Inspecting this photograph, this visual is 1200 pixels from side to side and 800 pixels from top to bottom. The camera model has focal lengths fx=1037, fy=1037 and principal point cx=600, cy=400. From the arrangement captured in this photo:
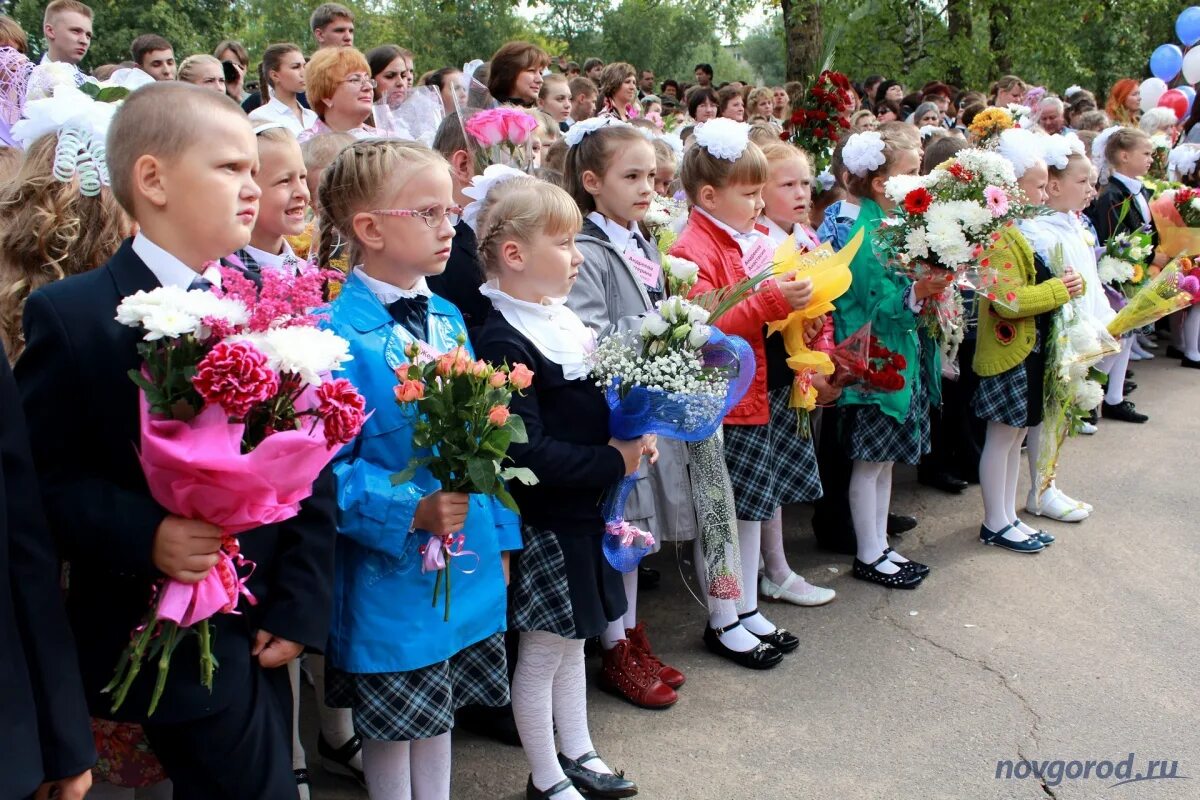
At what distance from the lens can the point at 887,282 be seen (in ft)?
15.5

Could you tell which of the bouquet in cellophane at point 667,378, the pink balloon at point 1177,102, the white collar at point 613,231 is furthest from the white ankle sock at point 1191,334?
the bouquet in cellophane at point 667,378

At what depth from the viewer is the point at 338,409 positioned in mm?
1907

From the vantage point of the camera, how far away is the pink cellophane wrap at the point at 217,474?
1835 mm

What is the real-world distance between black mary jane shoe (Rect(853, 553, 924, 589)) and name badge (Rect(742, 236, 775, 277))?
5.56 feet

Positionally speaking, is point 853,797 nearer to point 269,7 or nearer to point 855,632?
point 855,632

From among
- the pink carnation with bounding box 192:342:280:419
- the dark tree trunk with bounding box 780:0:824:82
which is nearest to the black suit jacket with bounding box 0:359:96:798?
the pink carnation with bounding box 192:342:280:419

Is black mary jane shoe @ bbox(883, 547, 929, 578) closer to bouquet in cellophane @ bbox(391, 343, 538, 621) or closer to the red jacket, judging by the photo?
the red jacket

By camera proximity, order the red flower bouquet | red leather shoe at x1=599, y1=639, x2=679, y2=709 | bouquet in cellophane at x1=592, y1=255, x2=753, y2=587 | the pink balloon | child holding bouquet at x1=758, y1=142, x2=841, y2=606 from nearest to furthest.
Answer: bouquet in cellophane at x1=592, y1=255, x2=753, y2=587
red leather shoe at x1=599, y1=639, x2=679, y2=709
child holding bouquet at x1=758, y1=142, x2=841, y2=606
the red flower bouquet
the pink balloon

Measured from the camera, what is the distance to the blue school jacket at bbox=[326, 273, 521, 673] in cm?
255

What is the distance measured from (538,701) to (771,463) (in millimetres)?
1652

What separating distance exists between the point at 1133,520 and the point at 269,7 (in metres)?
37.6

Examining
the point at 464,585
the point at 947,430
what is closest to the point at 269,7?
the point at 947,430

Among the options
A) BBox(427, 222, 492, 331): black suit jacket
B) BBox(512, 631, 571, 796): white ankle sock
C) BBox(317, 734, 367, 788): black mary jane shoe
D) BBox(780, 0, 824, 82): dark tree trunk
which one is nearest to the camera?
BBox(512, 631, 571, 796): white ankle sock

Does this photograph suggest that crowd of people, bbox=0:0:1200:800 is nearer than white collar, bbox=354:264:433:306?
Yes
